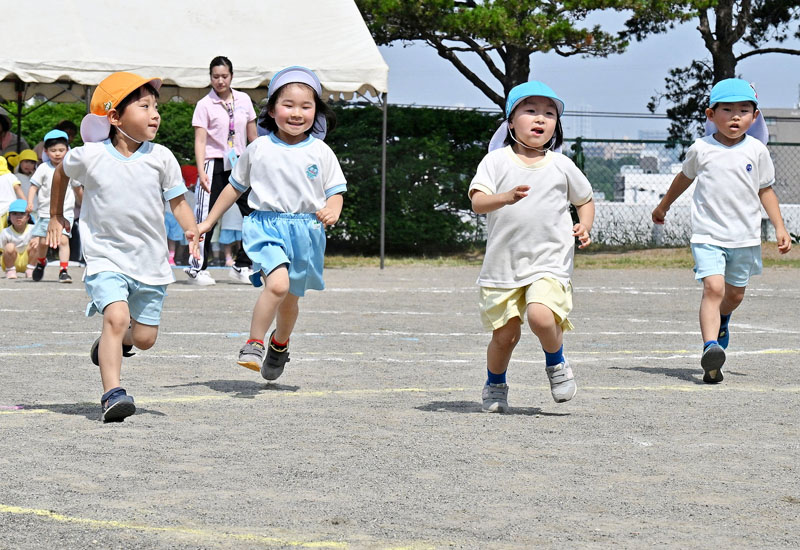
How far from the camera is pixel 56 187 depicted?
6.96 m

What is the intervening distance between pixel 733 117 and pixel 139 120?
12.5 feet

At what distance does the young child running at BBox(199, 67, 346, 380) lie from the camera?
7.45 m

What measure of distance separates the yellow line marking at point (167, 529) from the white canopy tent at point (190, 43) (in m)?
12.8

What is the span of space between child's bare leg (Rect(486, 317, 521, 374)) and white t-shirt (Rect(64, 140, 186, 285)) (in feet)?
5.40

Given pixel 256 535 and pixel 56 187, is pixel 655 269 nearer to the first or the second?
pixel 56 187

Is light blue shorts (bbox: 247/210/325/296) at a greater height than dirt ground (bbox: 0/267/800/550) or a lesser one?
greater

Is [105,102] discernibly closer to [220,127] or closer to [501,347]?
[501,347]

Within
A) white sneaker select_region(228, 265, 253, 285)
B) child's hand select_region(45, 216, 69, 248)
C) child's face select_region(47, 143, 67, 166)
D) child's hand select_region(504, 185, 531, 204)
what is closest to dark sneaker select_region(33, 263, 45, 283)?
child's face select_region(47, 143, 67, 166)

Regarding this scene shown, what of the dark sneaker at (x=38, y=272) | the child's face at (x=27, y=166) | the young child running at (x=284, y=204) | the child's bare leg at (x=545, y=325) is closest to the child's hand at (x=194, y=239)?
the young child running at (x=284, y=204)

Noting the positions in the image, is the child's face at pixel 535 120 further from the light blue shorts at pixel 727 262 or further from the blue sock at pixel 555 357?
the light blue shorts at pixel 727 262

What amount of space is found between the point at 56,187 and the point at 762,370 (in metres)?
4.49

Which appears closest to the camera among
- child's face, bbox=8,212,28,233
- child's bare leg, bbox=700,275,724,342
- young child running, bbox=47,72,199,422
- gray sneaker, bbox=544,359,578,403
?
young child running, bbox=47,72,199,422

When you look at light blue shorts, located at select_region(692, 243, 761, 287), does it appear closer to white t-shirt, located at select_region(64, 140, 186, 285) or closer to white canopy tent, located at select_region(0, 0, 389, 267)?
white t-shirt, located at select_region(64, 140, 186, 285)

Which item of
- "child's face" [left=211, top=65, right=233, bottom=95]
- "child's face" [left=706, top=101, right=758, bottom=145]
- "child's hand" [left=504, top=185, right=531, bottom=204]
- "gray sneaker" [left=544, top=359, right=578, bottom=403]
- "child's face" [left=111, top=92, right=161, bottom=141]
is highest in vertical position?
"child's face" [left=211, top=65, right=233, bottom=95]
